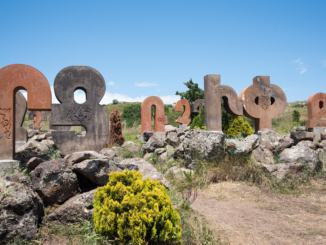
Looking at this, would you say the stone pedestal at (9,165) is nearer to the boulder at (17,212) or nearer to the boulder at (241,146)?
the boulder at (17,212)

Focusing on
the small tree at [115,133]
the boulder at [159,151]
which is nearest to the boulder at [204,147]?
the boulder at [159,151]

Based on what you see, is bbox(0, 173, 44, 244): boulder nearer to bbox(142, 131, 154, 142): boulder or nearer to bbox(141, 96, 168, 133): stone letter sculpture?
bbox(142, 131, 154, 142): boulder

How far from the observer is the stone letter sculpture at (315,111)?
9047 millimetres

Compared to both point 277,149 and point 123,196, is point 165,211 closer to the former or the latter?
point 123,196

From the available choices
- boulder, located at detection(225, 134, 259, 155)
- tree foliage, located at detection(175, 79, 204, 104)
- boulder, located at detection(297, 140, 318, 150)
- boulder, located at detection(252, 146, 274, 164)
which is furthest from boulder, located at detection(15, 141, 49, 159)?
tree foliage, located at detection(175, 79, 204, 104)

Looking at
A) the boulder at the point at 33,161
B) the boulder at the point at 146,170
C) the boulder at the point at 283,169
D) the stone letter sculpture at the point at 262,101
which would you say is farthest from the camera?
the stone letter sculpture at the point at 262,101

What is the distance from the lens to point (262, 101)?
28.4 feet

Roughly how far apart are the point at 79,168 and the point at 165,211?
156cm

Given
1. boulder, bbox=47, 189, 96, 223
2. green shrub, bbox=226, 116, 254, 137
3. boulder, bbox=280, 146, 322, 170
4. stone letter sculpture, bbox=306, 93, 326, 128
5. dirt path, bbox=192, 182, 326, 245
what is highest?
stone letter sculpture, bbox=306, 93, 326, 128

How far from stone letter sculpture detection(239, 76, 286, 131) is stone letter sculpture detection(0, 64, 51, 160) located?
246 inches

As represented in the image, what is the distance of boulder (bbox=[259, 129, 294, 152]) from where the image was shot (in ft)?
22.6

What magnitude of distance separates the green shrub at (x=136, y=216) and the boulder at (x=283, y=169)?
364 cm

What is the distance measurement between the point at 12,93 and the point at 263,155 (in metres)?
5.92

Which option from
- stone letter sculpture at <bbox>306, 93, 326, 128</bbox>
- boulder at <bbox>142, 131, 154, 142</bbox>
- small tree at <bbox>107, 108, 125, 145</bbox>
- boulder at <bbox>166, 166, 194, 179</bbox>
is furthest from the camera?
small tree at <bbox>107, 108, 125, 145</bbox>
